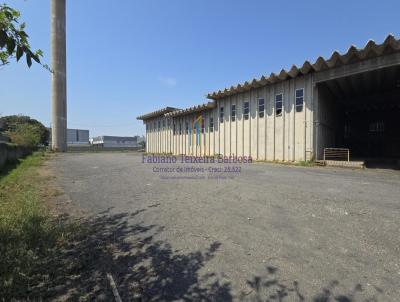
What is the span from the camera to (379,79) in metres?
14.6

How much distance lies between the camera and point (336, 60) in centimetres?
1172

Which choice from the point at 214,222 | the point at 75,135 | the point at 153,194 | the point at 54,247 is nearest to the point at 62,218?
the point at 54,247

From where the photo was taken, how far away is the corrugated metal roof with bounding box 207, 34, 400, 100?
10.0 metres

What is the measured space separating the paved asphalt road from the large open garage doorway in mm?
10614

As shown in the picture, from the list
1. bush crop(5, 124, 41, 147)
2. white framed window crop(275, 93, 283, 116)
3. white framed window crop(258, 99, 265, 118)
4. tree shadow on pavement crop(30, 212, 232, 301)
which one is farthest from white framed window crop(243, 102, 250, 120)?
bush crop(5, 124, 41, 147)

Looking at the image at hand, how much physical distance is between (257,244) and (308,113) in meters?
12.2

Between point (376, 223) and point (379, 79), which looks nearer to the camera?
point (376, 223)

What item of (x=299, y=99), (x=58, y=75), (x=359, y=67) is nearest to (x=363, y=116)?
(x=299, y=99)

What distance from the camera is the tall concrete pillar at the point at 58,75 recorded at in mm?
35219

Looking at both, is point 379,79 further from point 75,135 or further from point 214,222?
point 75,135

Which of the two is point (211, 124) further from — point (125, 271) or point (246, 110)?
point (125, 271)

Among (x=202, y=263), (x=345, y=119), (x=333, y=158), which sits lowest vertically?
(x=202, y=263)

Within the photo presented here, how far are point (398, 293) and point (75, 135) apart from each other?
107172 mm

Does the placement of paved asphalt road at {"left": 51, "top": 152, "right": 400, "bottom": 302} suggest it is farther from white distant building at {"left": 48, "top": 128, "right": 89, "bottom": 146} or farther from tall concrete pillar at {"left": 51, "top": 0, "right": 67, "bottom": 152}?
white distant building at {"left": 48, "top": 128, "right": 89, "bottom": 146}
